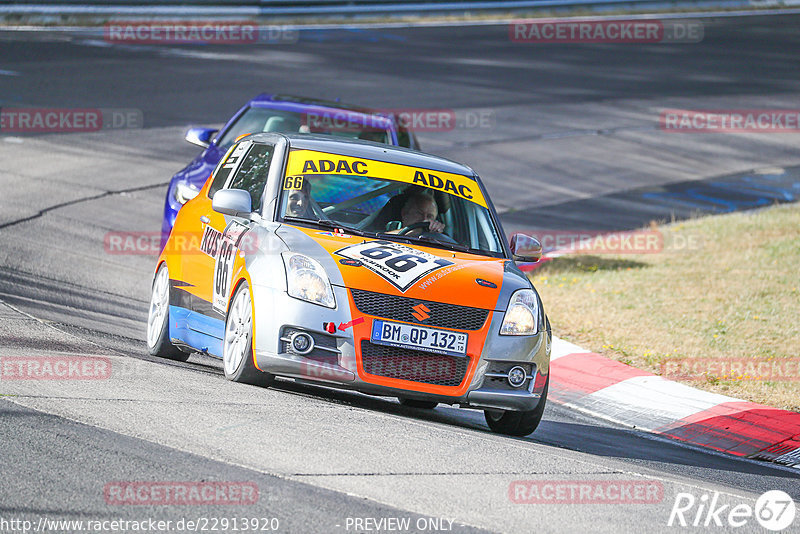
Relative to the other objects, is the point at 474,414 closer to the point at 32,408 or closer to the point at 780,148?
the point at 32,408

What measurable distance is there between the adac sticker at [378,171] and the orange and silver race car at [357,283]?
11mm

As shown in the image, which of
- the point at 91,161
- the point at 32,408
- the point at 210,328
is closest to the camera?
the point at 32,408

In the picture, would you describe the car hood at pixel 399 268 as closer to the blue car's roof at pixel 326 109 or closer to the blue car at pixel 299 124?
the blue car at pixel 299 124

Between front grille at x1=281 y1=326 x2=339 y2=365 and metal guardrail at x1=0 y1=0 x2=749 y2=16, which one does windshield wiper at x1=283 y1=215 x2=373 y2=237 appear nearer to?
front grille at x1=281 y1=326 x2=339 y2=365

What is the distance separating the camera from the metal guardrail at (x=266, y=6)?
3000cm

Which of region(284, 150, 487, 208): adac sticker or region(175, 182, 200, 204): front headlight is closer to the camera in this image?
region(284, 150, 487, 208): adac sticker

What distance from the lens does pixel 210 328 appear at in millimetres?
7797

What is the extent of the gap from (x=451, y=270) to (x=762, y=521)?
7.88ft

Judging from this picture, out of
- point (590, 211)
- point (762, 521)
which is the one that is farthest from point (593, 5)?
point (762, 521)

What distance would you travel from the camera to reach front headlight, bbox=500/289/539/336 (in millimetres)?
7227

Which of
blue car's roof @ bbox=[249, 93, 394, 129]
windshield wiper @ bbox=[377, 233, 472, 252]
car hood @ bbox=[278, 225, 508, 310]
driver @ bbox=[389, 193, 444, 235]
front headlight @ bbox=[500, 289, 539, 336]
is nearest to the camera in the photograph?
car hood @ bbox=[278, 225, 508, 310]

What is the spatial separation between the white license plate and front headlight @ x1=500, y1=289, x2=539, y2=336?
1.35 feet

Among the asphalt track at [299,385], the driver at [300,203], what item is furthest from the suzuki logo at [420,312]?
the driver at [300,203]

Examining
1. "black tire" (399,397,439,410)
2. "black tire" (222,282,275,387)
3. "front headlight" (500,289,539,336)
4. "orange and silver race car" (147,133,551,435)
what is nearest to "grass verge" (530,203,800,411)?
"black tire" (399,397,439,410)
